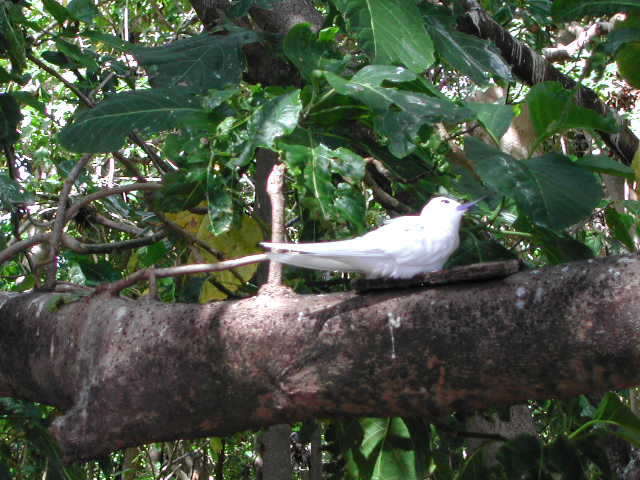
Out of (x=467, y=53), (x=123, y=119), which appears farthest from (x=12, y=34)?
(x=467, y=53)

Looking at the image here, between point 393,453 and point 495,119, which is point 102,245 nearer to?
point 393,453

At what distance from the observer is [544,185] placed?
5.34ft

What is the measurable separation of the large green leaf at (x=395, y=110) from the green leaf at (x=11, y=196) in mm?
1104

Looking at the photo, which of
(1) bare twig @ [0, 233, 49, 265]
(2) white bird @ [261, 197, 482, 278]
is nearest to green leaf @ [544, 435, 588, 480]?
(2) white bird @ [261, 197, 482, 278]

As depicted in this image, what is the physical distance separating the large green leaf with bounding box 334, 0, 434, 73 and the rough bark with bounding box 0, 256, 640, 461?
27.8 inches

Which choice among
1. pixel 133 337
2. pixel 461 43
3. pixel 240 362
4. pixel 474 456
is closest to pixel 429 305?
pixel 240 362

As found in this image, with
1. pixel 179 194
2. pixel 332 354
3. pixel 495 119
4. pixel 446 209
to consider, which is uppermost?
pixel 495 119

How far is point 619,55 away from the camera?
87.9 inches

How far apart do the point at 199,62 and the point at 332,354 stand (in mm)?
1185

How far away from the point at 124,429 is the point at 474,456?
97 cm

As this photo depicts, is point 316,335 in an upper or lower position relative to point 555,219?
lower

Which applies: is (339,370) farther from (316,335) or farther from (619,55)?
(619,55)

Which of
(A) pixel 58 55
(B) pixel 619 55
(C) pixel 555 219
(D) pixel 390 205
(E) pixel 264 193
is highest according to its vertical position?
(A) pixel 58 55

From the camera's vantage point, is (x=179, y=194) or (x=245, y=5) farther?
(x=245, y=5)
